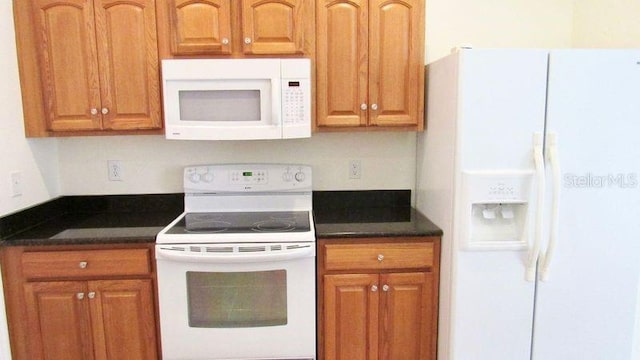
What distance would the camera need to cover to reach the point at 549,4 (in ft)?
7.61

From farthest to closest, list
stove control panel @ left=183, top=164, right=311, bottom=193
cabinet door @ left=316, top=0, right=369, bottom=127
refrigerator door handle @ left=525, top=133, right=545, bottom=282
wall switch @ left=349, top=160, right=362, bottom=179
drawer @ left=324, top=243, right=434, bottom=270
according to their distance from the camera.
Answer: wall switch @ left=349, top=160, right=362, bottom=179, stove control panel @ left=183, top=164, right=311, bottom=193, cabinet door @ left=316, top=0, right=369, bottom=127, drawer @ left=324, top=243, right=434, bottom=270, refrigerator door handle @ left=525, top=133, right=545, bottom=282

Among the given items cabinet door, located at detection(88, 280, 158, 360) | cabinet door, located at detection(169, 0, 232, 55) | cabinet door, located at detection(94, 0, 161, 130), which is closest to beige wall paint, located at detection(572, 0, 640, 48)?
cabinet door, located at detection(169, 0, 232, 55)

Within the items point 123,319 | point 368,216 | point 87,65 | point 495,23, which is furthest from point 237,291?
point 495,23

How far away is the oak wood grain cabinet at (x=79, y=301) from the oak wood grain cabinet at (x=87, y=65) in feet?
2.16

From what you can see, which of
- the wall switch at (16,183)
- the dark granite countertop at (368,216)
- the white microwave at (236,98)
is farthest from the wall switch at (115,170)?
the dark granite countertop at (368,216)

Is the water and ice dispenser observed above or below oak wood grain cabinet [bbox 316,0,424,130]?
below

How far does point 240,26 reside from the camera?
77.7 inches

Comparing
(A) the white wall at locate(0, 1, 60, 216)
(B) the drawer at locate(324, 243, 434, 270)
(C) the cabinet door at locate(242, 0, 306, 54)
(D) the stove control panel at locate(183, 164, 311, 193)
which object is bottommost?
(B) the drawer at locate(324, 243, 434, 270)

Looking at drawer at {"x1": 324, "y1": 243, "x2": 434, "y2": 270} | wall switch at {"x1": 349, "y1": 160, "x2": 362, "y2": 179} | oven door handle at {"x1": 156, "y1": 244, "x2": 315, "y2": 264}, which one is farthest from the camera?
wall switch at {"x1": 349, "y1": 160, "x2": 362, "y2": 179}

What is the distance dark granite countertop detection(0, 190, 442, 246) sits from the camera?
1.85 metres

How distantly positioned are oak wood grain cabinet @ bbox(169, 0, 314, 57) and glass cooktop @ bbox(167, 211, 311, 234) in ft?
2.82

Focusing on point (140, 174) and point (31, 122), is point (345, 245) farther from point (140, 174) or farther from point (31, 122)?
point (31, 122)

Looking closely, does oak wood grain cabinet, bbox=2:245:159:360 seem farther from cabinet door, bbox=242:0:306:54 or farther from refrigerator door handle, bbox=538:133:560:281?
refrigerator door handle, bbox=538:133:560:281

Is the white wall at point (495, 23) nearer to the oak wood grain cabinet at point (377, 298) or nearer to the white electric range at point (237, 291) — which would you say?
the oak wood grain cabinet at point (377, 298)
